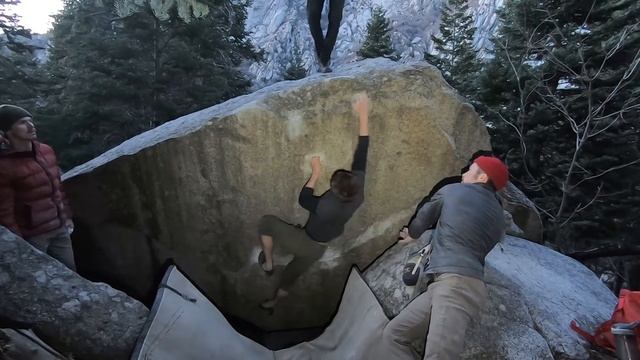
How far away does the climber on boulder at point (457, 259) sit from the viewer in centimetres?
278

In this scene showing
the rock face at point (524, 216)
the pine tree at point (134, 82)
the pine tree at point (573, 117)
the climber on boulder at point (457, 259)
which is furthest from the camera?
the pine tree at point (134, 82)

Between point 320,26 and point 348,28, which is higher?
point 348,28

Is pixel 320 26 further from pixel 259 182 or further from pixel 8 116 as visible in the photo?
pixel 8 116

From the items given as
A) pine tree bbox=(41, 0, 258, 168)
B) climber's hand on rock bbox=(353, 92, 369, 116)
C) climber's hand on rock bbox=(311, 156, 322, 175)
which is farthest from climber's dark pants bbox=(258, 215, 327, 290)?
pine tree bbox=(41, 0, 258, 168)

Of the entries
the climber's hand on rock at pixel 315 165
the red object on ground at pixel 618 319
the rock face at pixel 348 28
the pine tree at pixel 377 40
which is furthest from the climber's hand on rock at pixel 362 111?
the rock face at pixel 348 28

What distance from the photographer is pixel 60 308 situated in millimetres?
3096

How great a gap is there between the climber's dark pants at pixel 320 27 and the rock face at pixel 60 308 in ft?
10.8

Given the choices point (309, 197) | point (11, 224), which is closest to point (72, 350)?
point (11, 224)

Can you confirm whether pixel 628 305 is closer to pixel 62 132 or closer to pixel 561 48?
pixel 561 48

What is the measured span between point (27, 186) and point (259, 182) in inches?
71.5

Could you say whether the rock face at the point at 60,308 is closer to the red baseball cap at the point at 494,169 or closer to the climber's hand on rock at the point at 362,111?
the climber's hand on rock at the point at 362,111

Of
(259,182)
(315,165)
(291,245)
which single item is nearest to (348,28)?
(315,165)

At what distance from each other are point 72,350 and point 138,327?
0.43 metres

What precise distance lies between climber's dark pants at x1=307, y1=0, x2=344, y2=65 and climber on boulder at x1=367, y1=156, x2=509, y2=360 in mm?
2603
